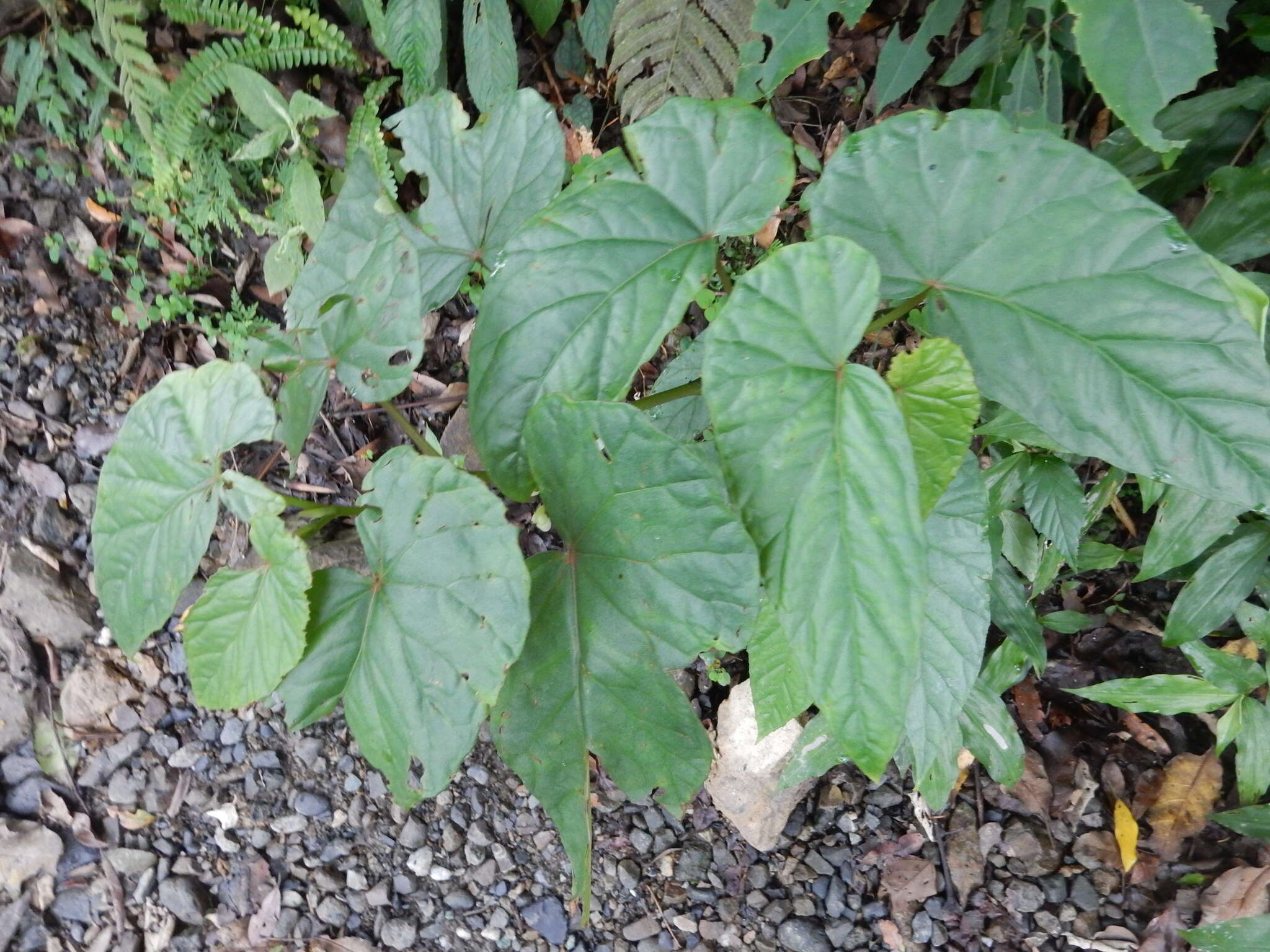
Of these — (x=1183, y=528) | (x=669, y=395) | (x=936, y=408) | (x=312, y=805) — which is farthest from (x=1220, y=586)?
(x=312, y=805)

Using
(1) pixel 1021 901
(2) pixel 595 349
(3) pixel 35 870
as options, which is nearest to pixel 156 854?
(3) pixel 35 870

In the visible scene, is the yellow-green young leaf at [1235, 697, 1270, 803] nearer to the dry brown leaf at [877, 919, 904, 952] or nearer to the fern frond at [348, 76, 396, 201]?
the dry brown leaf at [877, 919, 904, 952]

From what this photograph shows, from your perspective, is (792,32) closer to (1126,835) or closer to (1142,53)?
(1142,53)

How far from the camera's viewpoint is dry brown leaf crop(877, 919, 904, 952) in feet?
5.29

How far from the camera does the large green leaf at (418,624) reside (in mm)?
862

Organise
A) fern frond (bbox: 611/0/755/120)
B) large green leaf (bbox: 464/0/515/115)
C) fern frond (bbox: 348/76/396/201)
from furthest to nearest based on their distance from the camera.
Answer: fern frond (bbox: 348/76/396/201), large green leaf (bbox: 464/0/515/115), fern frond (bbox: 611/0/755/120)

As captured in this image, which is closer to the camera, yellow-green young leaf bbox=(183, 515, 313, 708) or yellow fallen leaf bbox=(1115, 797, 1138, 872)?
yellow-green young leaf bbox=(183, 515, 313, 708)

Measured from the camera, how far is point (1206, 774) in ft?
5.18

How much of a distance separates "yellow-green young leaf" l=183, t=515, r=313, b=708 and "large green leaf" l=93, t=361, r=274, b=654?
0.16 ft

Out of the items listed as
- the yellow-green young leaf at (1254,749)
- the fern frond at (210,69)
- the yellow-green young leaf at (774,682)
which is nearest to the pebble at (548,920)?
the yellow-green young leaf at (774,682)

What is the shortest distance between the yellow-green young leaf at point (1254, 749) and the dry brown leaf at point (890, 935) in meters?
0.69

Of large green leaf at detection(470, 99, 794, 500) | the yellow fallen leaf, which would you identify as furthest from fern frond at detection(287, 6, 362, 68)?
the yellow fallen leaf

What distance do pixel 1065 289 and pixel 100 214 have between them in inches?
93.3

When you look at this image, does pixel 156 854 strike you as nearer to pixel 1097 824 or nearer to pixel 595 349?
pixel 595 349
